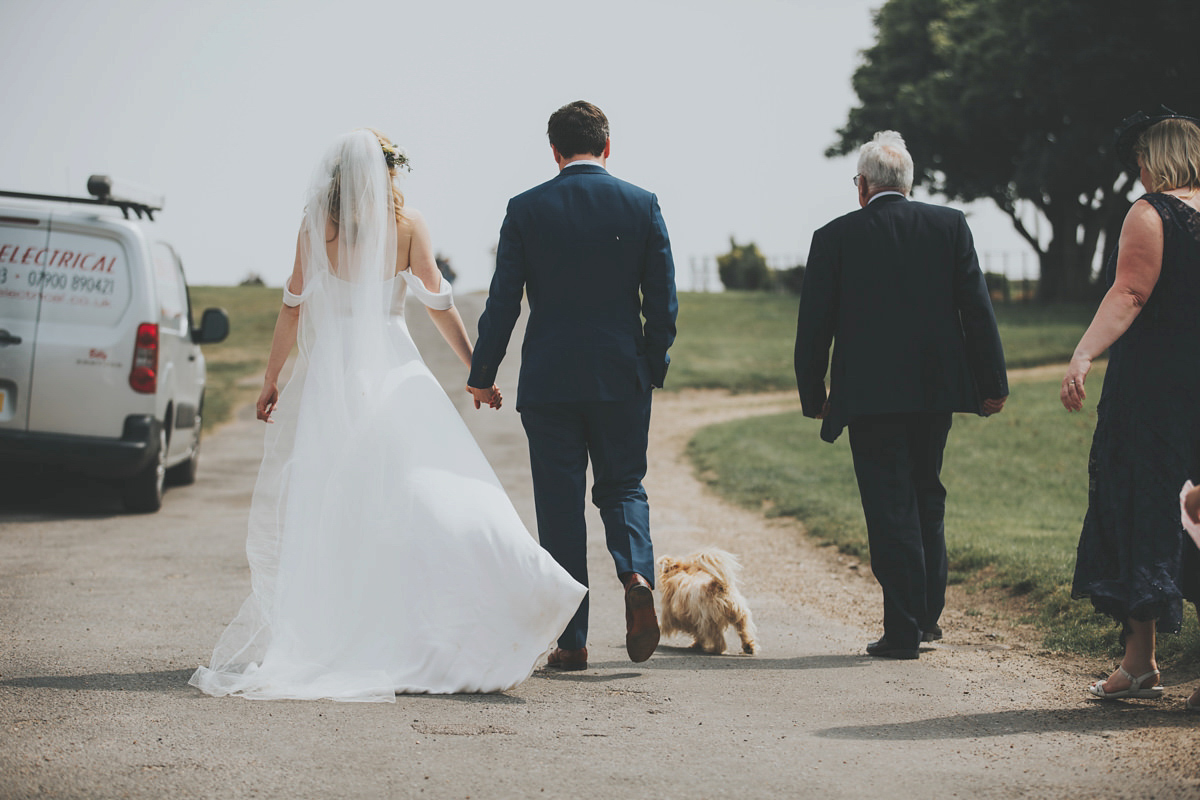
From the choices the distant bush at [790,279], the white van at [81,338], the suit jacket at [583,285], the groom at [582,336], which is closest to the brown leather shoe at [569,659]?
the groom at [582,336]

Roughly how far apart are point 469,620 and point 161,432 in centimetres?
601

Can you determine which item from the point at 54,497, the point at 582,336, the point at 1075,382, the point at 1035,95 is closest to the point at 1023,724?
the point at 1075,382

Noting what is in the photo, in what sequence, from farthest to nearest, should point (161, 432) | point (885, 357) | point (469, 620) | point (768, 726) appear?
point (161, 432) → point (885, 357) → point (469, 620) → point (768, 726)

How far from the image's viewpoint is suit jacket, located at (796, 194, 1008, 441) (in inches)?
201

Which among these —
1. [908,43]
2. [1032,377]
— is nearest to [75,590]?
[1032,377]

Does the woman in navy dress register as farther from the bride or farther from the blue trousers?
the bride

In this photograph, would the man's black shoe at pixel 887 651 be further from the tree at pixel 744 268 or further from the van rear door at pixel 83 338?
the tree at pixel 744 268

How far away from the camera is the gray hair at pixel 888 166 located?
5312mm

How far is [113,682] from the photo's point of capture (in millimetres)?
4320

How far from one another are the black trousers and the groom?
1.06 m

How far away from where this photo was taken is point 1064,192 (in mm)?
35969

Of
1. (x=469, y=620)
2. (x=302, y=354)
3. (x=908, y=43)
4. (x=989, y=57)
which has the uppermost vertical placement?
(x=908, y=43)

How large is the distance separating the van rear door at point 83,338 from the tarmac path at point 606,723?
2451 millimetres

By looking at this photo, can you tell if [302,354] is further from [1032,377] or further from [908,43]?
[908,43]
